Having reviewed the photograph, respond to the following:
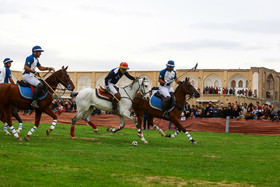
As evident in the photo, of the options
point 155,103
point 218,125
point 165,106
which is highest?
point 155,103

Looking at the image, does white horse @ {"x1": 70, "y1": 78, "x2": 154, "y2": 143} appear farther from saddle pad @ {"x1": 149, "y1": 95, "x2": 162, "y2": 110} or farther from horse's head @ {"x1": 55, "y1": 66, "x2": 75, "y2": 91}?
horse's head @ {"x1": 55, "y1": 66, "x2": 75, "y2": 91}

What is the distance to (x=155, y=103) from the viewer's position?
17234mm

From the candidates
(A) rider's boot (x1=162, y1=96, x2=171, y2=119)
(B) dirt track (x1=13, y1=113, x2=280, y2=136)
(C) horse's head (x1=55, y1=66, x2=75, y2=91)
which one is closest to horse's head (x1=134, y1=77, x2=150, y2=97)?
(A) rider's boot (x1=162, y1=96, x2=171, y2=119)

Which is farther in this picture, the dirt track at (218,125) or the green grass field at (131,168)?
the dirt track at (218,125)

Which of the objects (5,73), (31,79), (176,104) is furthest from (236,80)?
(31,79)

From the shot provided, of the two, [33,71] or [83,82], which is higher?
[83,82]

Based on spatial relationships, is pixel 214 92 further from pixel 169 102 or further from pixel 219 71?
pixel 169 102

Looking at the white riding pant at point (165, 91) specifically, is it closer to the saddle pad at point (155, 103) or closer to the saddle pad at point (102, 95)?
the saddle pad at point (155, 103)

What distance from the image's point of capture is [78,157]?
35.3ft

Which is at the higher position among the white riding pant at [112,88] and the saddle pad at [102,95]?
the white riding pant at [112,88]

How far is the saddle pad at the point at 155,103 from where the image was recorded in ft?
56.3

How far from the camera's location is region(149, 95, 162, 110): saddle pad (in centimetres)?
1717

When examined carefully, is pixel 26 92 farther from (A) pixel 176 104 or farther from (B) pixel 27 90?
(A) pixel 176 104

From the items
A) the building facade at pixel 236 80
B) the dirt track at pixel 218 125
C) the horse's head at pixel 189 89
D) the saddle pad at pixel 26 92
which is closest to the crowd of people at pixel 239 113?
the dirt track at pixel 218 125
